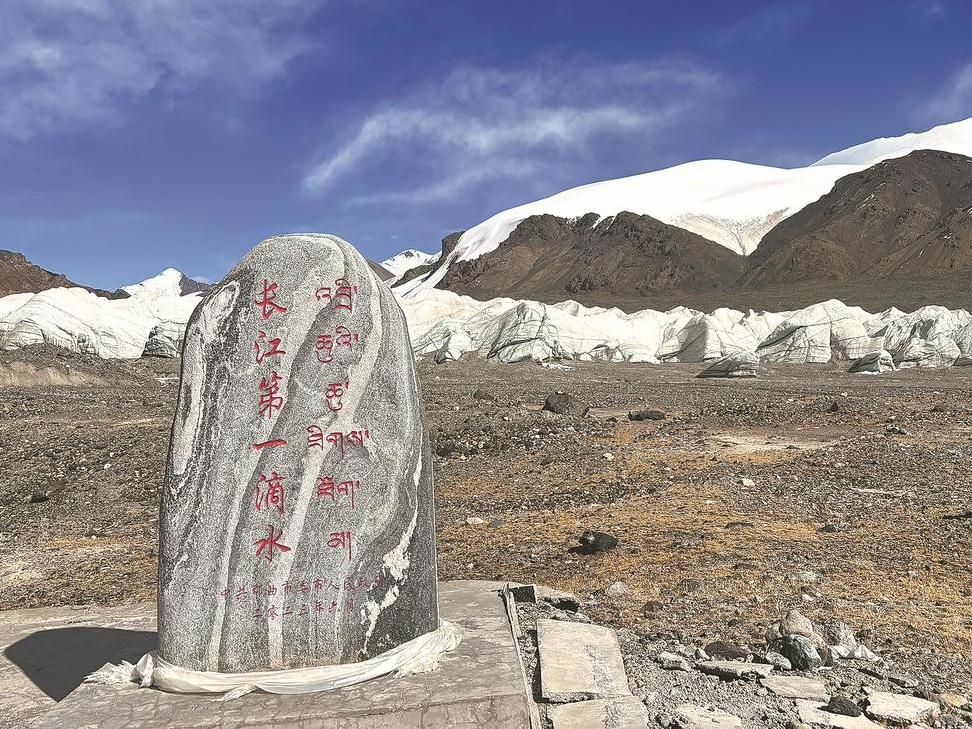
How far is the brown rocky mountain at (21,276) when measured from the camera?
95.2 m

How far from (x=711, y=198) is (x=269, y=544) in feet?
428

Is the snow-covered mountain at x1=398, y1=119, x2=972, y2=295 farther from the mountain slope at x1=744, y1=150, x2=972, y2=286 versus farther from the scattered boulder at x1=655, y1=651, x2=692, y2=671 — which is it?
the scattered boulder at x1=655, y1=651, x2=692, y2=671

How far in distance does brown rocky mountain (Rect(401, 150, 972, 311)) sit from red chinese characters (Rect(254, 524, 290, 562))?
71430 millimetres

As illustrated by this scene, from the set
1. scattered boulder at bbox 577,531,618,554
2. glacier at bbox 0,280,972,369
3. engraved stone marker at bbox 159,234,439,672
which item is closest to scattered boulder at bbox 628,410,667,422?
scattered boulder at bbox 577,531,618,554

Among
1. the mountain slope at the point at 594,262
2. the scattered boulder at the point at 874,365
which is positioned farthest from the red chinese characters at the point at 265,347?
the mountain slope at the point at 594,262

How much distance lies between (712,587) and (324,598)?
3.25 metres

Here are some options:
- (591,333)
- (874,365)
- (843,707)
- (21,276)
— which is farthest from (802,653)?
(21,276)

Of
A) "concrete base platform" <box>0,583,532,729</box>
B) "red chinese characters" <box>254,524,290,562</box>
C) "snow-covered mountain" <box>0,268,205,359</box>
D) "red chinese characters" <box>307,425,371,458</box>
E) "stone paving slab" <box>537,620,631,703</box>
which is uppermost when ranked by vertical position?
"snow-covered mountain" <box>0,268,205,359</box>

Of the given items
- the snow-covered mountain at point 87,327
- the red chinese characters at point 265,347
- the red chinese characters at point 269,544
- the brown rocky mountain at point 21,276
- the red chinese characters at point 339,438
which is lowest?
the red chinese characters at point 269,544

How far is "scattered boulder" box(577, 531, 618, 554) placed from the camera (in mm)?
6918

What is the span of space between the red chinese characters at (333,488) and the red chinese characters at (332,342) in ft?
1.86

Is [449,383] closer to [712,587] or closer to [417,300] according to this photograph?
[712,587]

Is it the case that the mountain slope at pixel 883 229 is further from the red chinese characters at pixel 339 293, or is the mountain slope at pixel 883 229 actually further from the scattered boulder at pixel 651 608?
the red chinese characters at pixel 339 293

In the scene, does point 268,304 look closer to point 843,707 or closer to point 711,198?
point 843,707
